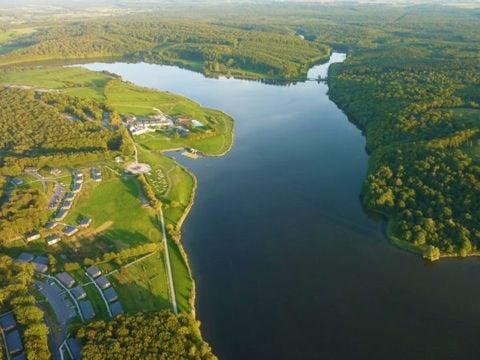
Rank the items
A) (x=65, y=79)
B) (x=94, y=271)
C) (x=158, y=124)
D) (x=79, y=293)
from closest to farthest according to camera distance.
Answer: (x=79, y=293), (x=94, y=271), (x=158, y=124), (x=65, y=79)

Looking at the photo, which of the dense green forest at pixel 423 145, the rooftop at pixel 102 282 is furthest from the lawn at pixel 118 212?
the dense green forest at pixel 423 145

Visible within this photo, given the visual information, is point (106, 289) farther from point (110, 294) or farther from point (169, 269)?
point (169, 269)

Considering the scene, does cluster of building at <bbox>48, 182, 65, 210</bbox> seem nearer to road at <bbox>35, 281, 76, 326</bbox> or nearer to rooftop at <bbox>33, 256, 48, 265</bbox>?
rooftop at <bbox>33, 256, 48, 265</bbox>

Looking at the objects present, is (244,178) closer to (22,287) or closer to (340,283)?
(340,283)

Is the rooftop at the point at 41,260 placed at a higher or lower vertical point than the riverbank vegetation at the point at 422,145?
lower

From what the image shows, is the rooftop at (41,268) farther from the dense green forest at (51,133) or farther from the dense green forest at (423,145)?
the dense green forest at (423,145)

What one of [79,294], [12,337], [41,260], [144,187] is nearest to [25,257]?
[41,260]
